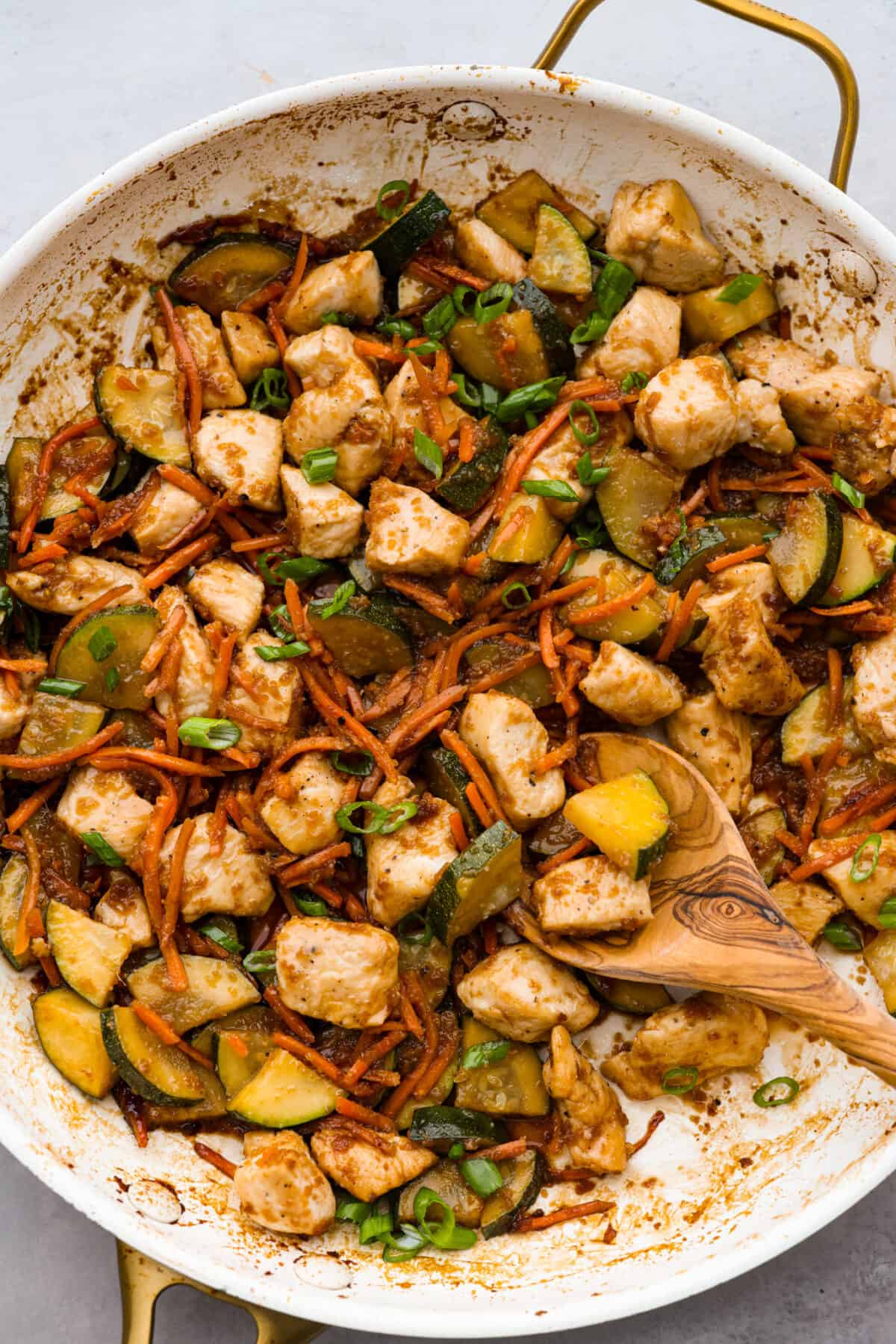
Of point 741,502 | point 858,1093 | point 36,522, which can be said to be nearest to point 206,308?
point 36,522

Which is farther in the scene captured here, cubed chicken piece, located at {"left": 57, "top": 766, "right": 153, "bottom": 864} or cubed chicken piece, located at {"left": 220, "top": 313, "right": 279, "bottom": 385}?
cubed chicken piece, located at {"left": 220, "top": 313, "right": 279, "bottom": 385}

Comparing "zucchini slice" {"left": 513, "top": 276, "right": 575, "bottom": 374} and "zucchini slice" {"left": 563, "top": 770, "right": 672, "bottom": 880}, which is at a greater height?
"zucchini slice" {"left": 513, "top": 276, "right": 575, "bottom": 374}

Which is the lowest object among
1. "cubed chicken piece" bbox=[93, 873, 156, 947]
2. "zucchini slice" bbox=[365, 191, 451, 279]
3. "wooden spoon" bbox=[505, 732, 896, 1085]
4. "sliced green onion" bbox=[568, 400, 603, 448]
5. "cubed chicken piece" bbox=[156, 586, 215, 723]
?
"wooden spoon" bbox=[505, 732, 896, 1085]

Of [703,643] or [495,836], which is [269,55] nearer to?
[703,643]

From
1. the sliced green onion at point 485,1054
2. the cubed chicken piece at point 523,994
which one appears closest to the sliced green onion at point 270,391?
the cubed chicken piece at point 523,994

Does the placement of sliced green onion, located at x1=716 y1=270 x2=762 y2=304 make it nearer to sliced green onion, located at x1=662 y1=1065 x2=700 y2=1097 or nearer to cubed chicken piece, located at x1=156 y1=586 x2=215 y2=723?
cubed chicken piece, located at x1=156 y1=586 x2=215 y2=723

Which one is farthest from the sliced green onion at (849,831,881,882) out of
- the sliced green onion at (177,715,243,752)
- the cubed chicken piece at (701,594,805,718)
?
the sliced green onion at (177,715,243,752)

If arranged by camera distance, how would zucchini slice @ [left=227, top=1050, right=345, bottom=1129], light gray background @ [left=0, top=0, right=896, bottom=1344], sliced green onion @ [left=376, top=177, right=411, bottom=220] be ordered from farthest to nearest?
light gray background @ [left=0, top=0, right=896, bottom=1344] → sliced green onion @ [left=376, top=177, right=411, bottom=220] → zucchini slice @ [left=227, top=1050, right=345, bottom=1129]
